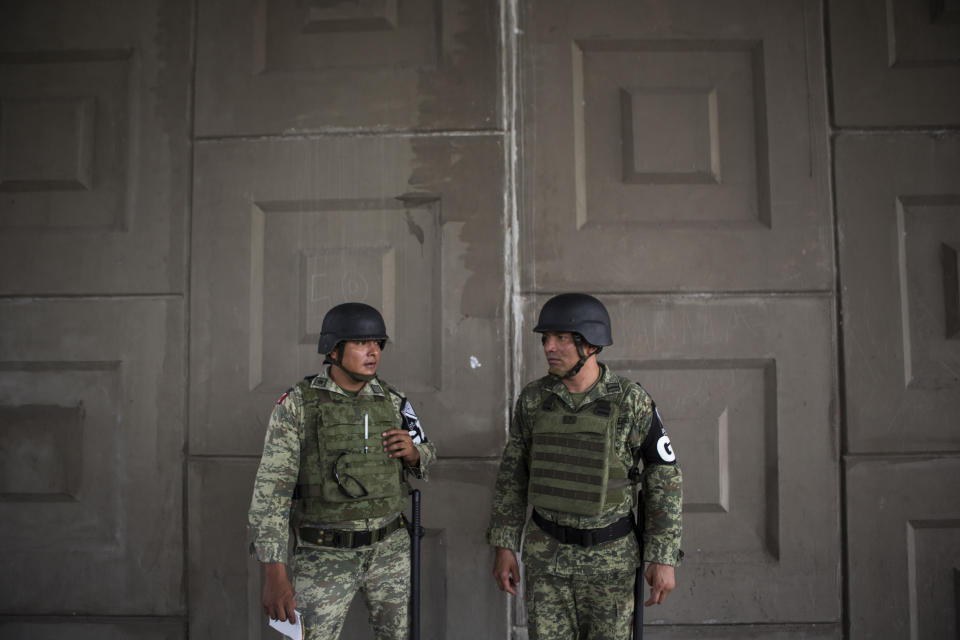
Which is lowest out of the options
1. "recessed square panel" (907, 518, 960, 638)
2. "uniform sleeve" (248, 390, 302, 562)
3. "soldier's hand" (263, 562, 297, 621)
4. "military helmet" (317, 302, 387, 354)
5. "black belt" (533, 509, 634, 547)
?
"recessed square panel" (907, 518, 960, 638)

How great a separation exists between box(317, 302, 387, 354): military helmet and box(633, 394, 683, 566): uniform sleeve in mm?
1096

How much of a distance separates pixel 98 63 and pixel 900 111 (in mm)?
4623

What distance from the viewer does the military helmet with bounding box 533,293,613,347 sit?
237 cm

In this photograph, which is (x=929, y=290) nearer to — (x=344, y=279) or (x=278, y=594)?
(x=344, y=279)

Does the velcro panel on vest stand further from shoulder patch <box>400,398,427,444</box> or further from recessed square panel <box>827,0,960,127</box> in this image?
recessed square panel <box>827,0,960,127</box>

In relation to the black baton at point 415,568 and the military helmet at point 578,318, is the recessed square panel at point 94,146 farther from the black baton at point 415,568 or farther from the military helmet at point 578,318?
the military helmet at point 578,318

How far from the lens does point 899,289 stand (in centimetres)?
336

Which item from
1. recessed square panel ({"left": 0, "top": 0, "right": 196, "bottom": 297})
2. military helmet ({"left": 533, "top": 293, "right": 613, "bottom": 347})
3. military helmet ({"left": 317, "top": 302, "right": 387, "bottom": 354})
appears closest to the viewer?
military helmet ({"left": 533, "top": 293, "right": 613, "bottom": 347})

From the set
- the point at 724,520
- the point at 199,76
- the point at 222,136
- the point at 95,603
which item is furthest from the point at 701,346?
the point at 95,603

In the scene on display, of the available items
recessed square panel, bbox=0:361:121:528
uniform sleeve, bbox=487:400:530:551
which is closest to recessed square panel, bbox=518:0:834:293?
uniform sleeve, bbox=487:400:530:551

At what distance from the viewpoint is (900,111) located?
3.43m

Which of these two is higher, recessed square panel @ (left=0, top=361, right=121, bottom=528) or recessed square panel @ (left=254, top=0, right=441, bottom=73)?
recessed square panel @ (left=254, top=0, right=441, bottom=73)

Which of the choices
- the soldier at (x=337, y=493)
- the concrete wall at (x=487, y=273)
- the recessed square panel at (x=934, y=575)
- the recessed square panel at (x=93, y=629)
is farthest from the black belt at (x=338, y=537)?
the recessed square panel at (x=934, y=575)

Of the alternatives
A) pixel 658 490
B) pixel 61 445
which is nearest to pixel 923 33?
pixel 658 490
